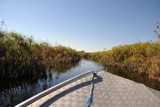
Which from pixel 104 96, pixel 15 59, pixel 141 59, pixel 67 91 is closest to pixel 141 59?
pixel 141 59

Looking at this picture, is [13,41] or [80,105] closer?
[80,105]

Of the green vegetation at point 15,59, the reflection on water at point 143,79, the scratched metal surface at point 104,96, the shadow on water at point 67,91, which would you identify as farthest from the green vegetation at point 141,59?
the green vegetation at point 15,59

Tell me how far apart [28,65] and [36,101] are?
2855 millimetres

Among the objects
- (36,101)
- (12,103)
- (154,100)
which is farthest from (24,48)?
(154,100)

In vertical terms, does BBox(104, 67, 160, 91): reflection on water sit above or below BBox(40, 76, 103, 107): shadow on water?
below

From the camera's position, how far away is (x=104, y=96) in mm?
1273

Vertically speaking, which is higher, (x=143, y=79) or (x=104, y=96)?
(x=104, y=96)

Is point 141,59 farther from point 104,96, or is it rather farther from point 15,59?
point 15,59

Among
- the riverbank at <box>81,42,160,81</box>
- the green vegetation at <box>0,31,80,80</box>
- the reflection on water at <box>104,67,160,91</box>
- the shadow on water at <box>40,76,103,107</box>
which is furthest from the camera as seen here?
the riverbank at <box>81,42,160,81</box>

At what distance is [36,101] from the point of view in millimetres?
1040

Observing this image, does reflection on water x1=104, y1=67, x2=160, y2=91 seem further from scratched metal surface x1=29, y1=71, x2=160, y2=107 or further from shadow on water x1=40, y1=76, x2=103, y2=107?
shadow on water x1=40, y1=76, x2=103, y2=107

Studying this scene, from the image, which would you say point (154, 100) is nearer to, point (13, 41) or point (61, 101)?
point (61, 101)

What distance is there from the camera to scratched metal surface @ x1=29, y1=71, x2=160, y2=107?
109 centimetres

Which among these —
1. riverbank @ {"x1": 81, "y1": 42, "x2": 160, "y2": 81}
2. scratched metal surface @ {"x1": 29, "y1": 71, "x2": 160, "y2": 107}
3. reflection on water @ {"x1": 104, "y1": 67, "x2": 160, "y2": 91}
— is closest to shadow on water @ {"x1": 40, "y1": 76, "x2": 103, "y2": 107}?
scratched metal surface @ {"x1": 29, "y1": 71, "x2": 160, "y2": 107}
